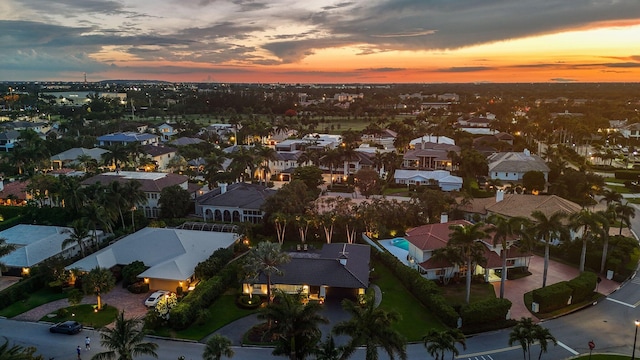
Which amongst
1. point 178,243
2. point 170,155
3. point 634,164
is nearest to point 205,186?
point 170,155

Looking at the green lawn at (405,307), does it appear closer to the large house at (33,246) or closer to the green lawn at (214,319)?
the green lawn at (214,319)

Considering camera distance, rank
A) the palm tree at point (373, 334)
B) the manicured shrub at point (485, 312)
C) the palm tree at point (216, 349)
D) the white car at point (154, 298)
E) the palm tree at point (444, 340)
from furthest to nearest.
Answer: the white car at point (154, 298) → the manicured shrub at point (485, 312) → the palm tree at point (444, 340) → the palm tree at point (216, 349) → the palm tree at point (373, 334)

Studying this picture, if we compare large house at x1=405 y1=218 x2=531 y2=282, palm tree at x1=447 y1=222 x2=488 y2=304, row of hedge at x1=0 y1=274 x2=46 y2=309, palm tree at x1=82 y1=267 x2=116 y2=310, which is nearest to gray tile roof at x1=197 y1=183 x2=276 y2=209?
large house at x1=405 y1=218 x2=531 y2=282

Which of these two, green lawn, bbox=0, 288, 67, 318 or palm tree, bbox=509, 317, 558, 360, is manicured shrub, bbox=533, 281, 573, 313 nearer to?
palm tree, bbox=509, 317, 558, 360

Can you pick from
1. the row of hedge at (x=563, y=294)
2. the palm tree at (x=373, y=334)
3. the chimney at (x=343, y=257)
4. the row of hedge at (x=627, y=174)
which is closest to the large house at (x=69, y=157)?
the chimney at (x=343, y=257)

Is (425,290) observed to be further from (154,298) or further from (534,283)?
(154,298)

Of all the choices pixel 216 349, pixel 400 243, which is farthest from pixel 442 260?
pixel 216 349

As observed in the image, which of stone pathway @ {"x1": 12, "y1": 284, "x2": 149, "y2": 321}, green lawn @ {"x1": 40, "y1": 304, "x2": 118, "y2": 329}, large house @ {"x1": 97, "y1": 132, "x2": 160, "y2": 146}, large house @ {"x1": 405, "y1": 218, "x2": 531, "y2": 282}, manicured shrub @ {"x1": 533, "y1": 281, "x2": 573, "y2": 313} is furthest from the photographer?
large house @ {"x1": 97, "y1": 132, "x2": 160, "y2": 146}
